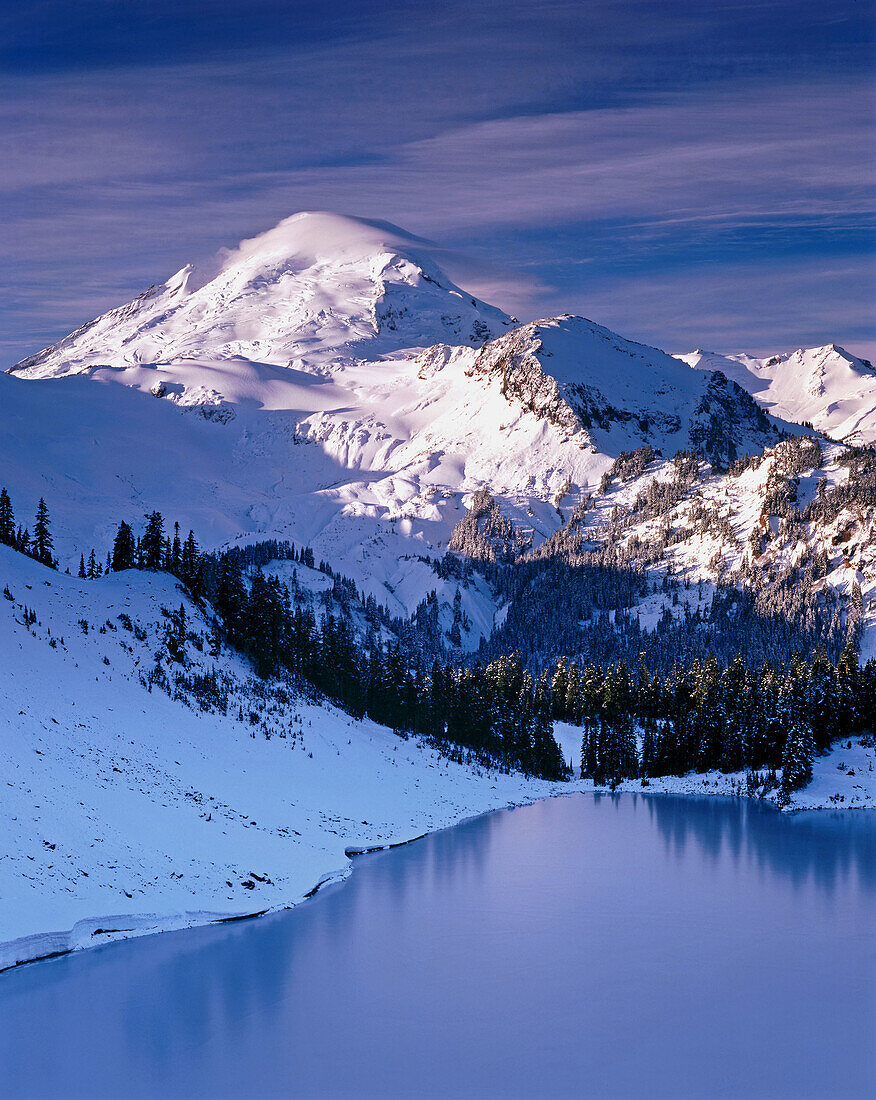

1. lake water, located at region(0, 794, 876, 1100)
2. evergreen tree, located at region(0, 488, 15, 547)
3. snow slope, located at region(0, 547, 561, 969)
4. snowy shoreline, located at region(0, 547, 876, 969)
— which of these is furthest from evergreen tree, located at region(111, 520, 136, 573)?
lake water, located at region(0, 794, 876, 1100)

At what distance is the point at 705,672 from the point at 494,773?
1405 inches

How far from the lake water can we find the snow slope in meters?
2.32

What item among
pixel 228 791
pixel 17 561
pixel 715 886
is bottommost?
pixel 715 886

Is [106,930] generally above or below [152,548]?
below

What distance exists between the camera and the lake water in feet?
121

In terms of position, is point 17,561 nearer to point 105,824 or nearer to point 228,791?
point 228,791

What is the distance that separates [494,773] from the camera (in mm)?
111438

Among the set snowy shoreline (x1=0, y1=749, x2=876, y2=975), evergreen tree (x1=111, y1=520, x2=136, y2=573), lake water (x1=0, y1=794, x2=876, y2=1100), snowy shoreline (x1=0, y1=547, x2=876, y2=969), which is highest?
evergreen tree (x1=111, y1=520, x2=136, y2=573)

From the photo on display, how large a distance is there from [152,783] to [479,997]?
84.9 feet

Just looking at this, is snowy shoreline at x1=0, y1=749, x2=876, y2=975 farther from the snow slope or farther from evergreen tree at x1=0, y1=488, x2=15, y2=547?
evergreen tree at x1=0, y1=488, x2=15, y2=547

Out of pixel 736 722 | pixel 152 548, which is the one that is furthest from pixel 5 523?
pixel 736 722

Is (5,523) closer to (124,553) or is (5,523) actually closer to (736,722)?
(124,553)

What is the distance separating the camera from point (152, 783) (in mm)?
63250

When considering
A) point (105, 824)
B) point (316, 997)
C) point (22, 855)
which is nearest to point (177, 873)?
point (105, 824)
